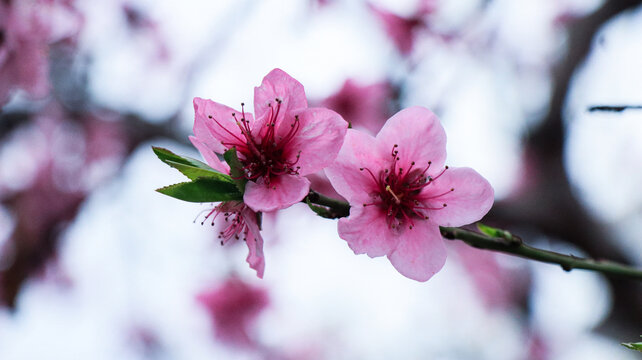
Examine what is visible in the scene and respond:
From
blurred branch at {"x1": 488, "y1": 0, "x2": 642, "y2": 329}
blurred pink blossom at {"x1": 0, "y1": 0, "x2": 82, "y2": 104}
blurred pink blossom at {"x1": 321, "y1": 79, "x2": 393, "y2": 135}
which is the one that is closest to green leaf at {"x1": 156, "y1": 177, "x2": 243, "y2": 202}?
blurred pink blossom at {"x1": 0, "y1": 0, "x2": 82, "y2": 104}

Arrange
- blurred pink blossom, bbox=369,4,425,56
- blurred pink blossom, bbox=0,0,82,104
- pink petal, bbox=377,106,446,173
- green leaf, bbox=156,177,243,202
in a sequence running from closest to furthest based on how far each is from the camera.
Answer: green leaf, bbox=156,177,243,202 < pink petal, bbox=377,106,446,173 < blurred pink blossom, bbox=0,0,82,104 < blurred pink blossom, bbox=369,4,425,56

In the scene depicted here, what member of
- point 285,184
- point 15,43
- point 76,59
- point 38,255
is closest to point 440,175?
point 285,184

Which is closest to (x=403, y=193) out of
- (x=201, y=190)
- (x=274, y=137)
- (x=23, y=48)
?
(x=274, y=137)

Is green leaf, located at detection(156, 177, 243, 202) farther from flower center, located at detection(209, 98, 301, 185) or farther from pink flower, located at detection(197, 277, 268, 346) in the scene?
pink flower, located at detection(197, 277, 268, 346)

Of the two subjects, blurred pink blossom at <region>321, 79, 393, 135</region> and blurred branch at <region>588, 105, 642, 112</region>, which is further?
blurred pink blossom at <region>321, 79, 393, 135</region>

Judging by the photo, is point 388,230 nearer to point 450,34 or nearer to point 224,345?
point 450,34

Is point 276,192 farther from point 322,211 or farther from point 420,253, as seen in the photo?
point 420,253

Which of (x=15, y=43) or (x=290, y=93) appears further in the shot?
(x=15, y=43)
